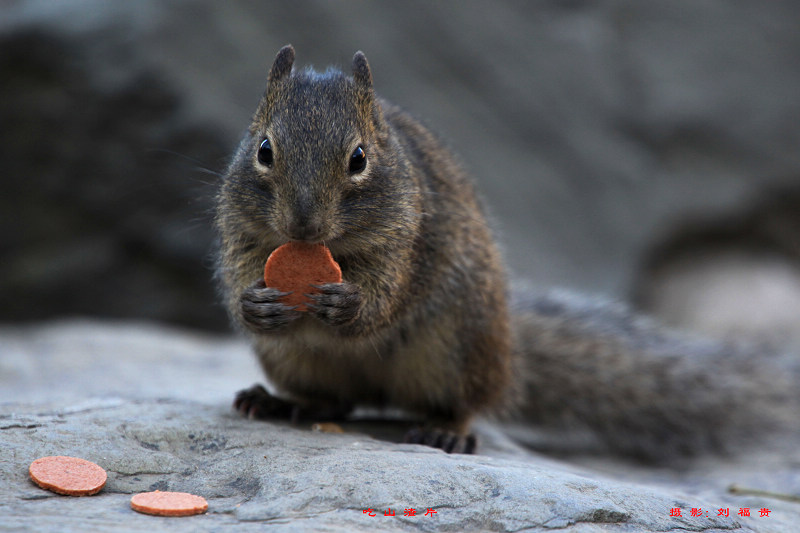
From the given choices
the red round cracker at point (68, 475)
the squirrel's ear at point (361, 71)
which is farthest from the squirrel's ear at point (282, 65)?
the red round cracker at point (68, 475)

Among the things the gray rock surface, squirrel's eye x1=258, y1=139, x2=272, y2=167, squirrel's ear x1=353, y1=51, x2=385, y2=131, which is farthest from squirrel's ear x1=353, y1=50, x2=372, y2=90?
the gray rock surface

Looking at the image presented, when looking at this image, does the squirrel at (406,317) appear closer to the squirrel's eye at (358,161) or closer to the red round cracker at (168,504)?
the squirrel's eye at (358,161)

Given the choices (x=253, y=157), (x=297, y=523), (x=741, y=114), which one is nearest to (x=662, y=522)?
(x=297, y=523)

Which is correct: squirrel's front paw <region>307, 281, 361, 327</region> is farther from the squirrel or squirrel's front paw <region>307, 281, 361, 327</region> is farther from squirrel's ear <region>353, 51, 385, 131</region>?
squirrel's ear <region>353, 51, 385, 131</region>

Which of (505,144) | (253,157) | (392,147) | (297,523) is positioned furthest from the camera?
(505,144)

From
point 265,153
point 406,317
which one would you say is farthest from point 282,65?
point 406,317

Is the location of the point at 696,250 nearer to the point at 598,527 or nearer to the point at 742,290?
the point at 742,290

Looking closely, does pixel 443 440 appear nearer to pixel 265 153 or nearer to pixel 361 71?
pixel 265 153
